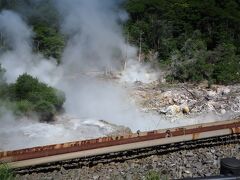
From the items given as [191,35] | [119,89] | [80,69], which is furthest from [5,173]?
[191,35]

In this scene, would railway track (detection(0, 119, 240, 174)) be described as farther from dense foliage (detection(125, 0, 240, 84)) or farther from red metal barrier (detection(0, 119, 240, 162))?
dense foliage (detection(125, 0, 240, 84))

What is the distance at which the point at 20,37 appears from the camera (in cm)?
3272

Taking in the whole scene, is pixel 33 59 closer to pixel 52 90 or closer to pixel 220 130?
pixel 52 90

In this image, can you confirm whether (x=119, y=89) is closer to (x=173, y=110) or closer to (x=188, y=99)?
(x=188, y=99)

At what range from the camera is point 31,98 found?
20.2m

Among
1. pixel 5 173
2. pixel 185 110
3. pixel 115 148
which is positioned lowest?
pixel 5 173

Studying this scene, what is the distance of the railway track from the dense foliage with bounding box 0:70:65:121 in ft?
46.1

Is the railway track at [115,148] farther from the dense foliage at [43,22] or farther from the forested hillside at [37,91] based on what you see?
the dense foliage at [43,22]

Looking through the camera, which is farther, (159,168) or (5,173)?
(159,168)

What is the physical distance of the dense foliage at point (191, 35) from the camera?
26891 millimetres

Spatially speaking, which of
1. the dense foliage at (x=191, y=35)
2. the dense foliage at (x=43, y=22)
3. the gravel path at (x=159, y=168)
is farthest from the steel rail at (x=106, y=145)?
the dense foliage at (x=43, y=22)

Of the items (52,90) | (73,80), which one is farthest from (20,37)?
(52,90)

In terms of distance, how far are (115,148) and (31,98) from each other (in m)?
15.2

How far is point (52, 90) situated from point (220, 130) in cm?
1592
